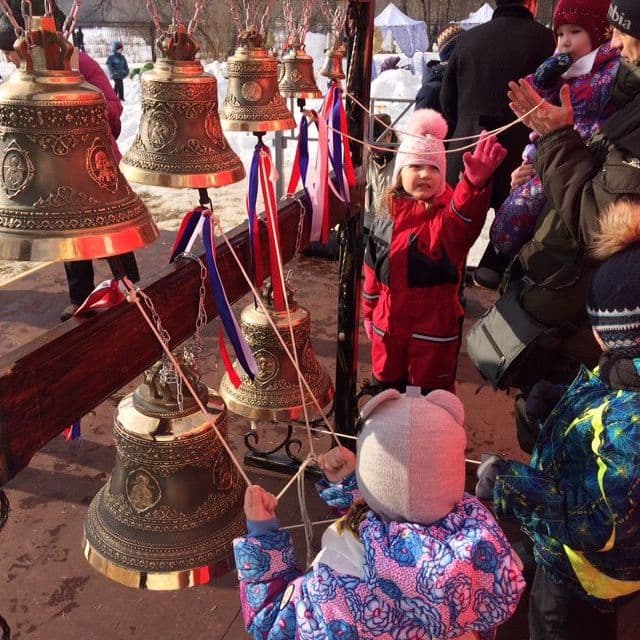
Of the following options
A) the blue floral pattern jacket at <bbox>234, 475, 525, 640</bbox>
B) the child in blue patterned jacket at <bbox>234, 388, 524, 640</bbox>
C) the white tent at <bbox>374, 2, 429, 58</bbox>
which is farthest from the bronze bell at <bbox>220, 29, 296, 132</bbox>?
the white tent at <bbox>374, 2, 429, 58</bbox>

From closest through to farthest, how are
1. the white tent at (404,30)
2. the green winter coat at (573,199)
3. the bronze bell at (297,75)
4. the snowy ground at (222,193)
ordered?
the green winter coat at (573,199) < the bronze bell at (297,75) < the snowy ground at (222,193) < the white tent at (404,30)

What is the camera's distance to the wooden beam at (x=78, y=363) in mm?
994

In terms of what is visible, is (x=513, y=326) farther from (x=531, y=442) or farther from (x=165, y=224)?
(x=165, y=224)

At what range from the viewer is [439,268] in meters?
2.73

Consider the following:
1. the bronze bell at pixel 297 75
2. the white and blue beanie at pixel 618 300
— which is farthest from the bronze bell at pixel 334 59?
the white and blue beanie at pixel 618 300

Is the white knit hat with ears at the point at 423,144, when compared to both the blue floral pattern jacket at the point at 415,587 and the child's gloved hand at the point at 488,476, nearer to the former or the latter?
the child's gloved hand at the point at 488,476

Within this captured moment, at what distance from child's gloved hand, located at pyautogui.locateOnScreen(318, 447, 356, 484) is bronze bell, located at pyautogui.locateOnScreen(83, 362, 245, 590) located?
0.24m

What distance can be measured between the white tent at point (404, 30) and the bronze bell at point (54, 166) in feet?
67.0

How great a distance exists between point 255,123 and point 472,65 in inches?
77.8

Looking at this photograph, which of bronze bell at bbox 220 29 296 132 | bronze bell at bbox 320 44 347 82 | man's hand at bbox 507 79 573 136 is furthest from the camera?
bronze bell at bbox 320 44 347 82

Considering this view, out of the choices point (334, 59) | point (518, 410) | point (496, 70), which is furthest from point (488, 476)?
point (496, 70)

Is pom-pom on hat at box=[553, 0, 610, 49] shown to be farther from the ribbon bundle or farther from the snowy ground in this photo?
the ribbon bundle

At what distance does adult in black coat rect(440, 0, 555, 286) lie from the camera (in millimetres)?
3527

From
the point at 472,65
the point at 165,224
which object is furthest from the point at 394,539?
the point at 165,224
